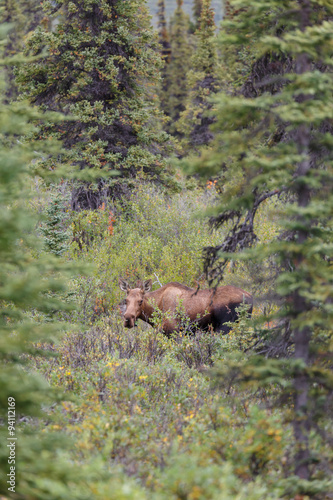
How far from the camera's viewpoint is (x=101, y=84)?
1590 cm

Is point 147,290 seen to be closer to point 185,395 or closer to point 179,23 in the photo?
point 185,395

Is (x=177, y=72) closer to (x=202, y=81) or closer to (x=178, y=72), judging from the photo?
(x=178, y=72)

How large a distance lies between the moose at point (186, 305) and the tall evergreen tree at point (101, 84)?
21.5 feet

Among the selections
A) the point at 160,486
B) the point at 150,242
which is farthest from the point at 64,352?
the point at 150,242

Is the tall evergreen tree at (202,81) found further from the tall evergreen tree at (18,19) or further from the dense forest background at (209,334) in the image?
the dense forest background at (209,334)

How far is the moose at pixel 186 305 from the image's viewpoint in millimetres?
9203

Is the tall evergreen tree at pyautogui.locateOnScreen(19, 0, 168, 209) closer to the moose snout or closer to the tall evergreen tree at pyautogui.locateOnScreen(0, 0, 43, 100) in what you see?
the moose snout

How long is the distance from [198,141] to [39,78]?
16.1 meters

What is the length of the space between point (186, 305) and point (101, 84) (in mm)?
9715

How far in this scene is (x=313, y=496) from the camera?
4.32 metres

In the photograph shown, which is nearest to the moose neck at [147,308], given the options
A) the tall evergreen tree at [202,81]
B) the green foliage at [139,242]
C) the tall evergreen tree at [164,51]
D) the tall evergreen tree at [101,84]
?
the green foliage at [139,242]

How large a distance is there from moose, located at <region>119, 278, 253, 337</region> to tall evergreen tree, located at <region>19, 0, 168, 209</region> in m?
6.54

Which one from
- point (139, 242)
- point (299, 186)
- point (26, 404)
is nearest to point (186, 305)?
point (139, 242)

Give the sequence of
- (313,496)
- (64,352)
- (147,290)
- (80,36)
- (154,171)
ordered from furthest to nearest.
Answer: (154,171) < (80,36) < (147,290) < (64,352) < (313,496)
